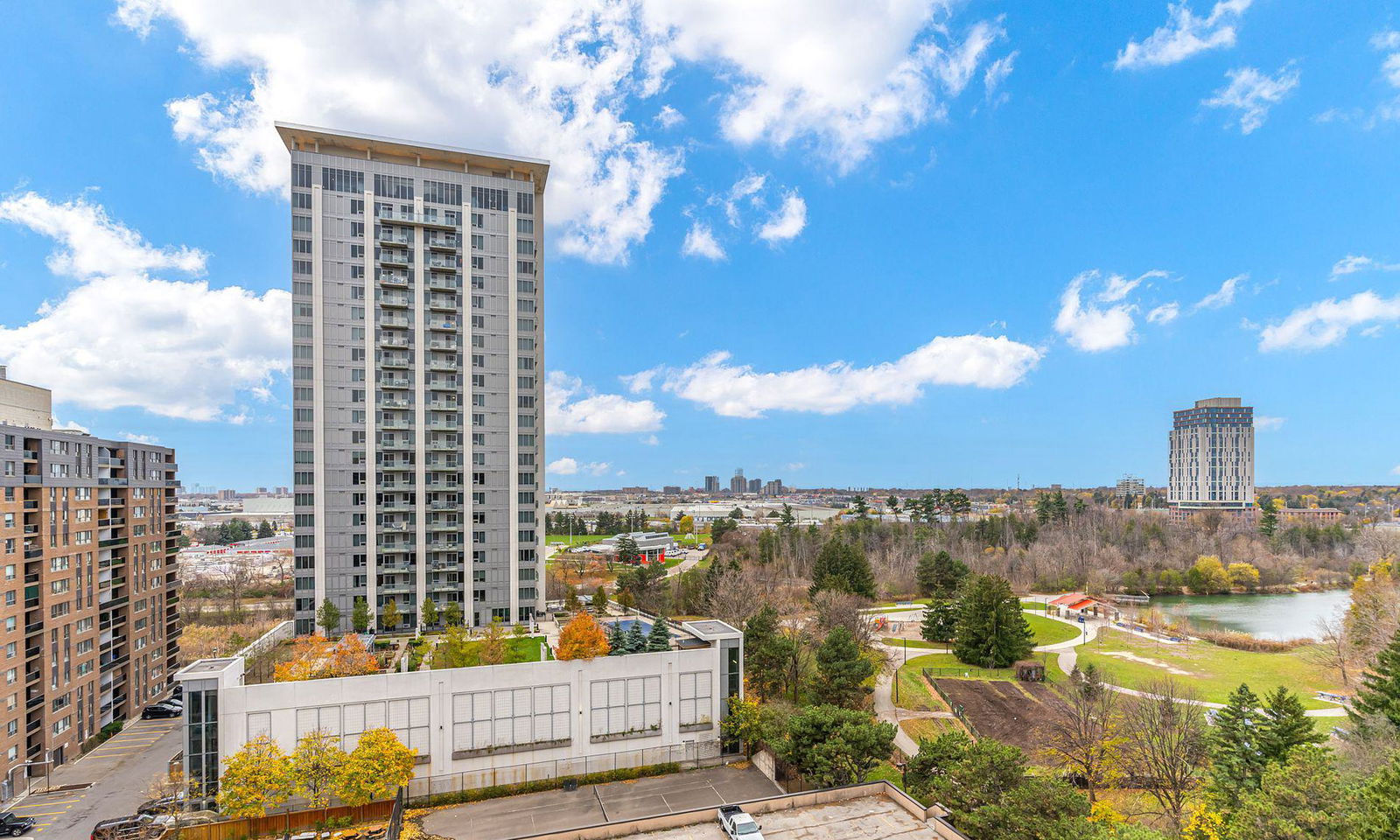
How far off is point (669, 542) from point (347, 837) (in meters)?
87.0

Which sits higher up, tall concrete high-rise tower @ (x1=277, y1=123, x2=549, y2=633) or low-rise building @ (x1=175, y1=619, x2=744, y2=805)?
tall concrete high-rise tower @ (x1=277, y1=123, x2=549, y2=633)

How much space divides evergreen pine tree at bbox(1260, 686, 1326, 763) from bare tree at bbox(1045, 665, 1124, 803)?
20.0 feet

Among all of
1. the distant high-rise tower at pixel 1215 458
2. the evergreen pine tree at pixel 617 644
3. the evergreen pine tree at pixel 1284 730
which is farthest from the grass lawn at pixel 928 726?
the distant high-rise tower at pixel 1215 458

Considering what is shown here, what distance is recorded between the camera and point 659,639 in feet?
112

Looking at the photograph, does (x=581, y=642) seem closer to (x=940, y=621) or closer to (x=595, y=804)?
(x=595, y=804)

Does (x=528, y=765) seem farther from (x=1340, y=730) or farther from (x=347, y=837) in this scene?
(x=1340, y=730)

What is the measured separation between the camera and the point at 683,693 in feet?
109

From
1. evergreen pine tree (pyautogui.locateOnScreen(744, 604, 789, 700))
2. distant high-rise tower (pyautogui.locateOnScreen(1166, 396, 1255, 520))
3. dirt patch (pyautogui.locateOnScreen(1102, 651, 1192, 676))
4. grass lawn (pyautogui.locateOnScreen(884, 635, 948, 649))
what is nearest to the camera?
evergreen pine tree (pyautogui.locateOnScreen(744, 604, 789, 700))

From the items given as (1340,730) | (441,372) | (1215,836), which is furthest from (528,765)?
(1340,730)

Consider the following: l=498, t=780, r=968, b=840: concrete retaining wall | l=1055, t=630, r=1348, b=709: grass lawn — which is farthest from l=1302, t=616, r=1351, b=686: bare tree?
l=498, t=780, r=968, b=840: concrete retaining wall

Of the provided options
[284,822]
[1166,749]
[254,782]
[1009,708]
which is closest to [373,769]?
[254,782]

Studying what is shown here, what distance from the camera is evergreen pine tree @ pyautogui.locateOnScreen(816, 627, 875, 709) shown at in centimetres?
3481

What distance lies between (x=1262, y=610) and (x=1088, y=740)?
69.0 m

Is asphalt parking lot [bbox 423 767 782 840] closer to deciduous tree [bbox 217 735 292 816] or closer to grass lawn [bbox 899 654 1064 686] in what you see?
deciduous tree [bbox 217 735 292 816]
